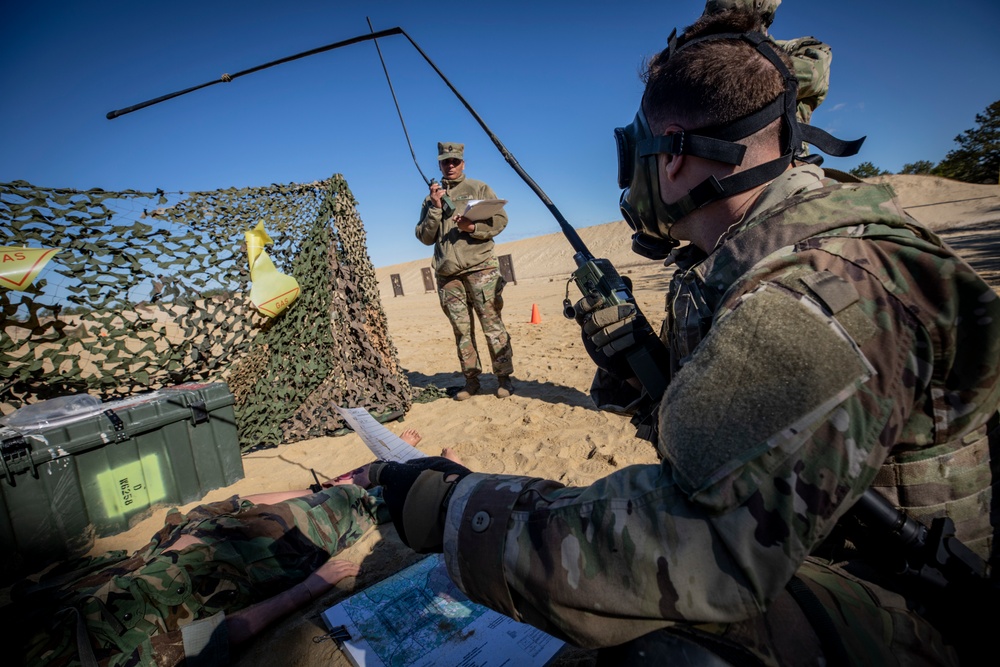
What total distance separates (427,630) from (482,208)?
11.8 ft

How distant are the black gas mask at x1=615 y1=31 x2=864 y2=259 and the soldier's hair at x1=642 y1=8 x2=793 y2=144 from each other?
25 millimetres

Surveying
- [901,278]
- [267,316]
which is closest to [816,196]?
[901,278]

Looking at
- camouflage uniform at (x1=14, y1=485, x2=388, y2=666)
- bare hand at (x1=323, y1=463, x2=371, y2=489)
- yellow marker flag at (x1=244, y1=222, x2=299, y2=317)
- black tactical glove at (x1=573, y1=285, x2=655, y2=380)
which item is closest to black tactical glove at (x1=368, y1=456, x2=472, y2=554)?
black tactical glove at (x1=573, y1=285, x2=655, y2=380)

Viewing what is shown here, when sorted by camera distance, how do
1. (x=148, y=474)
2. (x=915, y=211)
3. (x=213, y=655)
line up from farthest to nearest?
(x=915, y=211), (x=148, y=474), (x=213, y=655)

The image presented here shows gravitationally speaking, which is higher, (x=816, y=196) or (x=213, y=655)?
(x=816, y=196)

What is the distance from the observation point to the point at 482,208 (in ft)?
15.3

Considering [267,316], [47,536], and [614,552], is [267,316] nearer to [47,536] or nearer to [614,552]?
[47,536]

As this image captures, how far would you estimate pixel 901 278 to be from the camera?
904 mm

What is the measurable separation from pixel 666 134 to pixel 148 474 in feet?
12.4

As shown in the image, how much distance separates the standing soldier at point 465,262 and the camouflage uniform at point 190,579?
2578 millimetres

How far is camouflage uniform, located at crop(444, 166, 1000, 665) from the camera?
2.70ft

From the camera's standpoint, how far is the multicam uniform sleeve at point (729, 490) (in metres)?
0.82

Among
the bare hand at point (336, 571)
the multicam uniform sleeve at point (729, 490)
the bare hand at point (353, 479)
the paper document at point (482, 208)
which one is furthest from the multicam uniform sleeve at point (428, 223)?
the multicam uniform sleeve at point (729, 490)

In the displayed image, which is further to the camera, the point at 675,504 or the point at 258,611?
the point at 258,611
